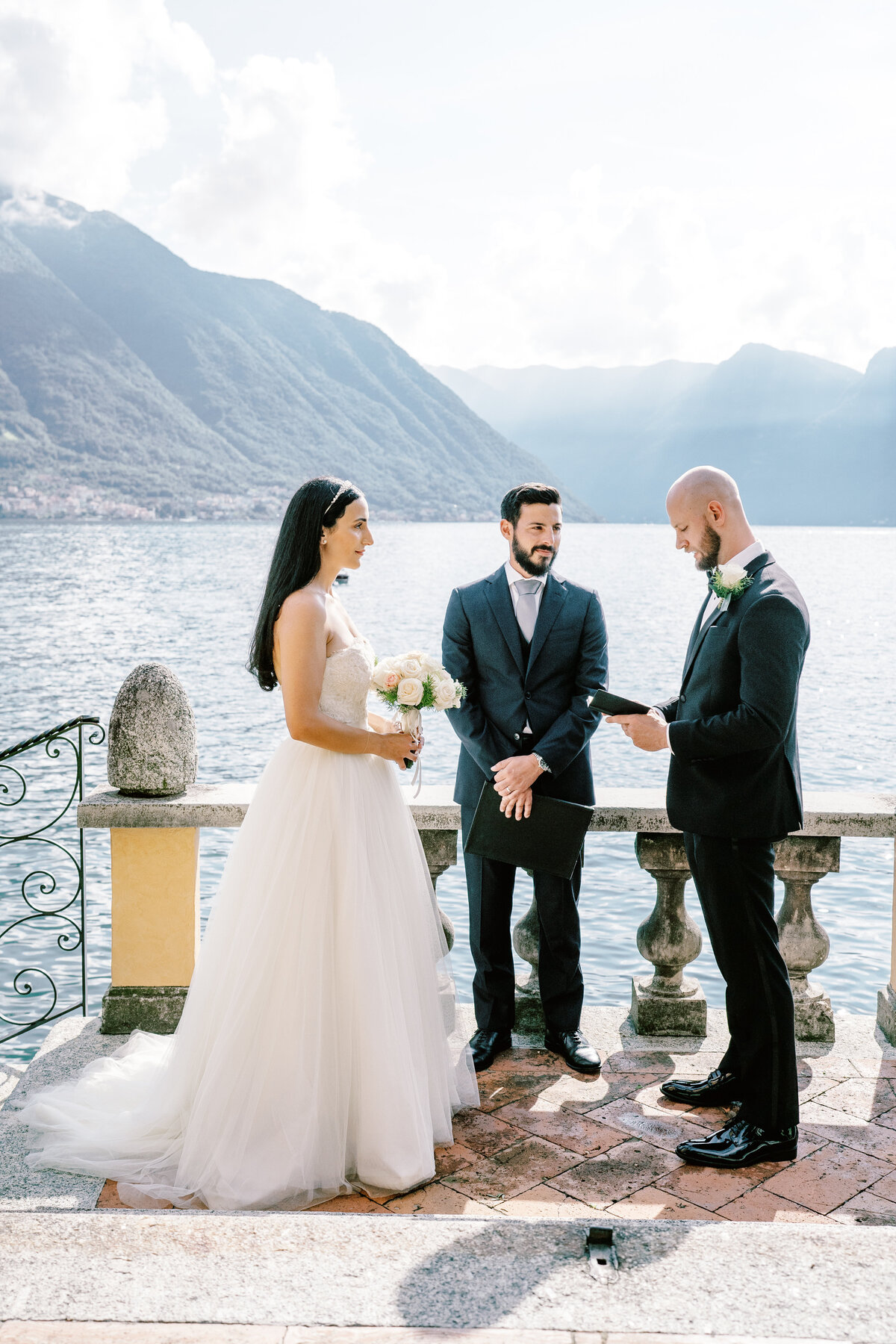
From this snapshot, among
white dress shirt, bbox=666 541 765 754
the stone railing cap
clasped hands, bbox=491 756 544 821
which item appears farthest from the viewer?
the stone railing cap

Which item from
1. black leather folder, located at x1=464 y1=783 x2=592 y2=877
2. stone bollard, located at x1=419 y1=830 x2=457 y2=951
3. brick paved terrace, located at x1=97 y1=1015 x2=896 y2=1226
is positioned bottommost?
brick paved terrace, located at x1=97 y1=1015 x2=896 y2=1226

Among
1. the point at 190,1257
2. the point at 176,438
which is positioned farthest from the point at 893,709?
the point at 176,438

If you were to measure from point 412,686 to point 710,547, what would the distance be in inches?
41.0

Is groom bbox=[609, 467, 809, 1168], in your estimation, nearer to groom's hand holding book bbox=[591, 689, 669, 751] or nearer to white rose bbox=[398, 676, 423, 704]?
groom's hand holding book bbox=[591, 689, 669, 751]

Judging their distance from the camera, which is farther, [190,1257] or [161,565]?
[161,565]

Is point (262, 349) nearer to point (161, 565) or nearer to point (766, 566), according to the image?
point (161, 565)

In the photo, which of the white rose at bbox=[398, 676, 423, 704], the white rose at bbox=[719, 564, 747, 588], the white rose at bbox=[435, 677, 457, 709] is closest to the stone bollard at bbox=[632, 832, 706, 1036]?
the white rose at bbox=[435, 677, 457, 709]

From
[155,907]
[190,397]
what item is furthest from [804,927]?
[190,397]

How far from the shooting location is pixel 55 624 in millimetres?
48562

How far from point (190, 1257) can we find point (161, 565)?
84.0 metres

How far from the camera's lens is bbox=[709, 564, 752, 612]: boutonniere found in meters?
3.26

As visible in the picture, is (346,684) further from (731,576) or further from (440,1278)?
(440,1278)

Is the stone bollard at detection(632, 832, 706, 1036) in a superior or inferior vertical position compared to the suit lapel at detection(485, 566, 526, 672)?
inferior

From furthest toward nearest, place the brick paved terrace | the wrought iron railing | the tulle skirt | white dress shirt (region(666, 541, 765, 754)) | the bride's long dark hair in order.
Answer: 1. the wrought iron railing
2. the bride's long dark hair
3. white dress shirt (region(666, 541, 765, 754))
4. the tulle skirt
5. the brick paved terrace
